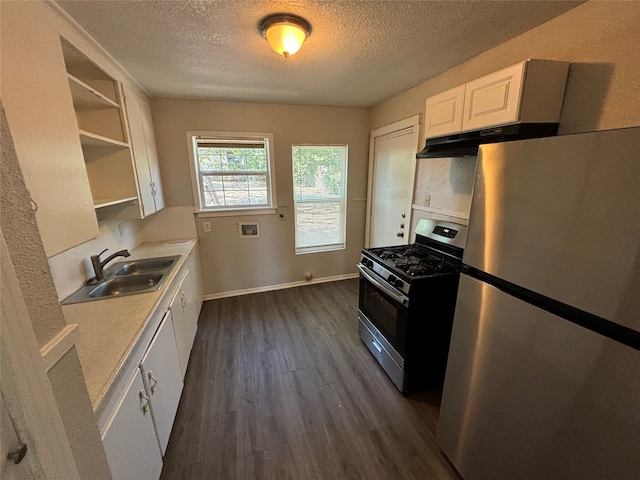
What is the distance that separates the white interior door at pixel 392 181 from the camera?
9.14 ft

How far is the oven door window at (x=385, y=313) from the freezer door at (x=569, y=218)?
2.86ft

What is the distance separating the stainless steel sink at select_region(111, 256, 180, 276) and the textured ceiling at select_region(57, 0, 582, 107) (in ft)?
5.15

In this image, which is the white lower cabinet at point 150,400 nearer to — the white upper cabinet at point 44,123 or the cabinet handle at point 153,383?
the cabinet handle at point 153,383

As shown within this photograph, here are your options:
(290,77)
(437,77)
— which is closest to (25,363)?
(290,77)

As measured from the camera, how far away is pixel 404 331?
6.02 feet

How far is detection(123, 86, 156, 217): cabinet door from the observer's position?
6.94 feet

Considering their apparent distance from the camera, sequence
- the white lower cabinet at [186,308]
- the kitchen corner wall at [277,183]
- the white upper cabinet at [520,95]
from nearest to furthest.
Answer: the white upper cabinet at [520,95], the white lower cabinet at [186,308], the kitchen corner wall at [277,183]

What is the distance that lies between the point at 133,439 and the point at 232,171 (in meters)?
2.74

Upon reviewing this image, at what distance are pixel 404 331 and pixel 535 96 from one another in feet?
5.18

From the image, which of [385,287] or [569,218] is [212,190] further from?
[569,218]

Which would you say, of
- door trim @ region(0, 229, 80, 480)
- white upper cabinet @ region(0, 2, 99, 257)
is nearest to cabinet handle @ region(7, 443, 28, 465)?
door trim @ region(0, 229, 80, 480)

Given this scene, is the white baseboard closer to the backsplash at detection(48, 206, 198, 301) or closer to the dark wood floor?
the dark wood floor

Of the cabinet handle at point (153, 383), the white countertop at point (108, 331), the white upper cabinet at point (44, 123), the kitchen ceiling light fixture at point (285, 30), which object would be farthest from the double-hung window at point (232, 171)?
the cabinet handle at point (153, 383)

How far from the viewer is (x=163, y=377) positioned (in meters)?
1.57
